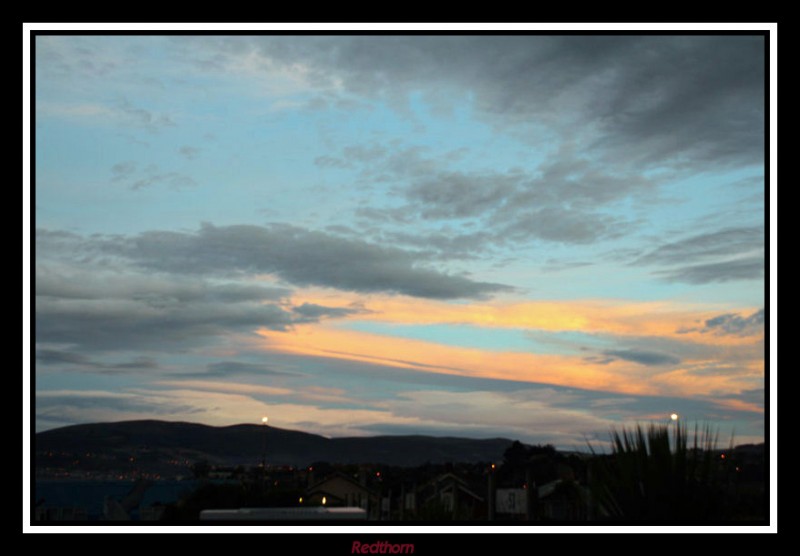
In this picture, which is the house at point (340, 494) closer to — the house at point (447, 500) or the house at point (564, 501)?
the house at point (447, 500)

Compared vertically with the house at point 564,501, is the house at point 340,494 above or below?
below

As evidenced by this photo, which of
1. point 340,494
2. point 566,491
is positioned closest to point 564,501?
point 566,491

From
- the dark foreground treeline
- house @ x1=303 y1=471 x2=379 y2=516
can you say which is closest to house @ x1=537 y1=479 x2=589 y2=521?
the dark foreground treeline

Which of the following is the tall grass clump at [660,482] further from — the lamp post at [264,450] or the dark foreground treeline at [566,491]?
the lamp post at [264,450]

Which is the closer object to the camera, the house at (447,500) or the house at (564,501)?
the house at (564,501)

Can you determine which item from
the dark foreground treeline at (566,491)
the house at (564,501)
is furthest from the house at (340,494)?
the house at (564,501)

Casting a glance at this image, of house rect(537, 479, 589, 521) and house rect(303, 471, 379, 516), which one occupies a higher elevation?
house rect(537, 479, 589, 521)

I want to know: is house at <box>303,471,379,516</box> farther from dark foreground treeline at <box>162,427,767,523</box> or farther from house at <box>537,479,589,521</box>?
house at <box>537,479,589,521</box>

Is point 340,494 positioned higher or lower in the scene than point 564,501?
lower

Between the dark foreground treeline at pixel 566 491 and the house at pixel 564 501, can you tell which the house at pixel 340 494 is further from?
the house at pixel 564 501

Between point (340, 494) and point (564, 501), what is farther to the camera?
point (340, 494)

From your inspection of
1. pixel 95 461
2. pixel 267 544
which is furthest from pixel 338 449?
pixel 267 544

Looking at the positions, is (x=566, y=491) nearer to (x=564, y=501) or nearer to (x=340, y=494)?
(x=564, y=501)
